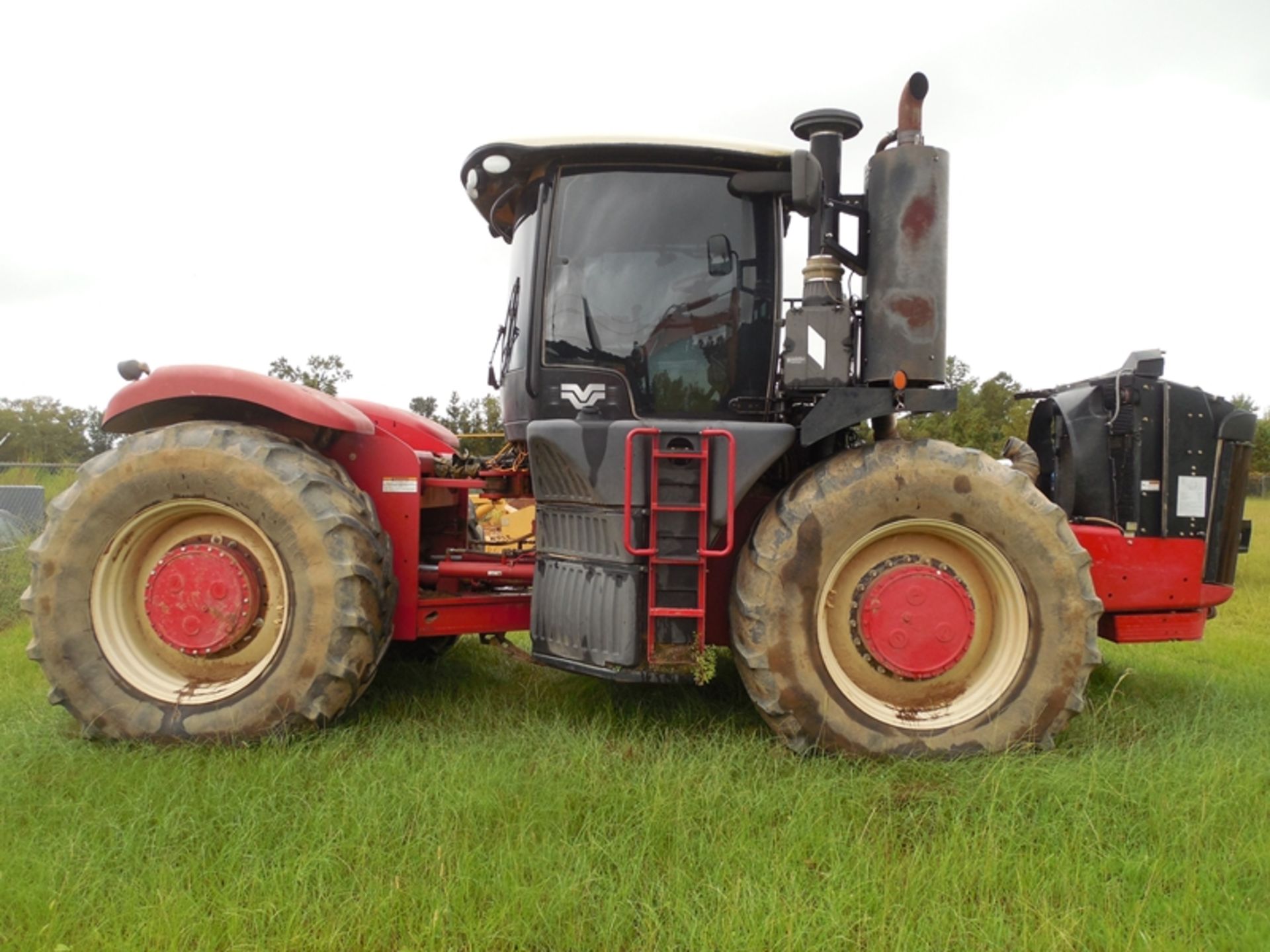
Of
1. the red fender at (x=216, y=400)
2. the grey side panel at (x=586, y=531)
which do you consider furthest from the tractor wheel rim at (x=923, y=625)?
the red fender at (x=216, y=400)

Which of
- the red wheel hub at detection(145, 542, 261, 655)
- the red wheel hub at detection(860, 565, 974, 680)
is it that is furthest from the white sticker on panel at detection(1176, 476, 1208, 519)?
the red wheel hub at detection(145, 542, 261, 655)

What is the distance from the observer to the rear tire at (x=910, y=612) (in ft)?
10.8

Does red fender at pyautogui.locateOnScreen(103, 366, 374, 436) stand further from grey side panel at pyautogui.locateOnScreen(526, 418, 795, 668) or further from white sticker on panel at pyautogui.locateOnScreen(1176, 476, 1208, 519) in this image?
white sticker on panel at pyautogui.locateOnScreen(1176, 476, 1208, 519)

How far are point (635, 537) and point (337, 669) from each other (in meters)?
1.28

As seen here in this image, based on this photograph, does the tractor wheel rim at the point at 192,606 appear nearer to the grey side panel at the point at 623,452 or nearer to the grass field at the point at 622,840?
the grass field at the point at 622,840

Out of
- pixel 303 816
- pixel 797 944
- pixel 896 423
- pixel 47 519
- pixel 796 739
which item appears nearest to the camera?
pixel 797 944

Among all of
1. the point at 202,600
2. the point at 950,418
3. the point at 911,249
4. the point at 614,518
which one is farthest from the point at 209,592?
the point at 950,418

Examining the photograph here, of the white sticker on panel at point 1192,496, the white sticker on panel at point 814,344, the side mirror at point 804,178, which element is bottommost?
the white sticker on panel at point 1192,496

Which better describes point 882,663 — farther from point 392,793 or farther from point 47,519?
point 47,519

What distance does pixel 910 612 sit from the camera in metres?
3.37

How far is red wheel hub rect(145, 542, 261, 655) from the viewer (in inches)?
137

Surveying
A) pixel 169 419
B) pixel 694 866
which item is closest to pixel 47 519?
pixel 169 419

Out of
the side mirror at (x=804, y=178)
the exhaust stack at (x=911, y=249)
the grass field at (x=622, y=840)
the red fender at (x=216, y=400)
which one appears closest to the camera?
the grass field at (x=622, y=840)

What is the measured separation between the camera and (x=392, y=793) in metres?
2.84
